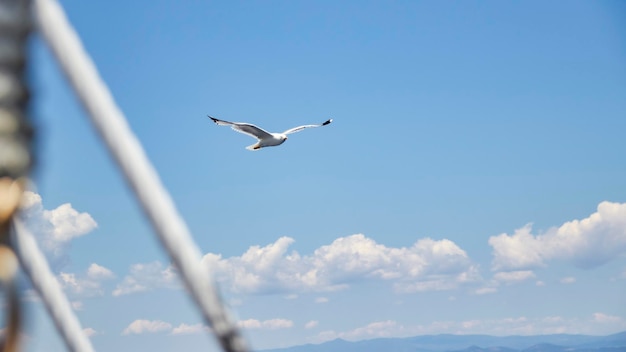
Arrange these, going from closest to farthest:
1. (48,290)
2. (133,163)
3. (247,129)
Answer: (133,163) → (48,290) → (247,129)

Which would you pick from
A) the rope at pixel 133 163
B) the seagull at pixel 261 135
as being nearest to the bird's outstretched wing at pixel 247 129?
the seagull at pixel 261 135

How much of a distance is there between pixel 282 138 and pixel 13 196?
6486 centimetres

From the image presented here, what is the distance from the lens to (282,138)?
71.1 meters

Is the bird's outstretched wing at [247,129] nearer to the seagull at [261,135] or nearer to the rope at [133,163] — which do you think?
the seagull at [261,135]

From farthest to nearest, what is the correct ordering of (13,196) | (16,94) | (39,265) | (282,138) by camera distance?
(282,138) → (39,265) → (13,196) → (16,94)

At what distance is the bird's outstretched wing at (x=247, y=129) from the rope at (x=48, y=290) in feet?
155

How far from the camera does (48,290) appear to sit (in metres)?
7.46

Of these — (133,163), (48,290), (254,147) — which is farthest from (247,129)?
(133,163)

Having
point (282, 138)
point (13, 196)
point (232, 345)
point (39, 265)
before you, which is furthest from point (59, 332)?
point (282, 138)

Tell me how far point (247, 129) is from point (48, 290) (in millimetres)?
57908

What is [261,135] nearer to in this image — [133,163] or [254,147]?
[254,147]

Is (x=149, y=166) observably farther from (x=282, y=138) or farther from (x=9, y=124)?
(x=282, y=138)

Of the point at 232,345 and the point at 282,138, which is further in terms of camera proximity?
the point at 282,138

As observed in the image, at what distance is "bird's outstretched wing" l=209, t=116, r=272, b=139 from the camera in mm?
56031
